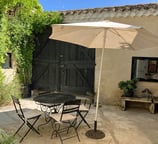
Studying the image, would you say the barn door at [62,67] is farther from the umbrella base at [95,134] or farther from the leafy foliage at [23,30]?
the umbrella base at [95,134]

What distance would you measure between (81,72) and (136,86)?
1894mm

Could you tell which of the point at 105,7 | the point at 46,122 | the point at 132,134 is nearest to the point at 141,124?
the point at 132,134

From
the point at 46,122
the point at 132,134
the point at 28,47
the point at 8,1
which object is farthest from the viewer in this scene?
the point at 28,47

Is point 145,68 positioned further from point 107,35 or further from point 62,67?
point 107,35

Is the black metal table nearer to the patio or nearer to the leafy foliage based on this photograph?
the patio

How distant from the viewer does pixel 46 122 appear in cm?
552

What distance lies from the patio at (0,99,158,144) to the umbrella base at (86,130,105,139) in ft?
0.29

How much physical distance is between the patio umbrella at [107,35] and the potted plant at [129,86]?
7.60ft

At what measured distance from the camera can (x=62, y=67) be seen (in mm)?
8258

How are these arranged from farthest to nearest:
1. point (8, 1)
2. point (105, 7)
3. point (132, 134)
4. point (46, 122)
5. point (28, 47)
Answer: point (28, 47), point (105, 7), point (8, 1), point (46, 122), point (132, 134)

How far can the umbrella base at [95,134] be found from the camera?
487 cm

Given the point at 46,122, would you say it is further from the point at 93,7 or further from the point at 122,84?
the point at 93,7

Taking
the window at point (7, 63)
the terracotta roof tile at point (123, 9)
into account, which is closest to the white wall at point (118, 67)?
the terracotta roof tile at point (123, 9)

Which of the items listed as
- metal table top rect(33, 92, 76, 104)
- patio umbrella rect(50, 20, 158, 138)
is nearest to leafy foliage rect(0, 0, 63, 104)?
metal table top rect(33, 92, 76, 104)
